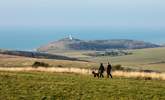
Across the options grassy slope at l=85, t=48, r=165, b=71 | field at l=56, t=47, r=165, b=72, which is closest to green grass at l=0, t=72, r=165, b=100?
field at l=56, t=47, r=165, b=72

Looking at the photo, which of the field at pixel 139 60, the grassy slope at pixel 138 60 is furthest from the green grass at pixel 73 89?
the grassy slope at pixel 138 60

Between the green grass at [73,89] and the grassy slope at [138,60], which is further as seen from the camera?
the grassy slope at [138,60]

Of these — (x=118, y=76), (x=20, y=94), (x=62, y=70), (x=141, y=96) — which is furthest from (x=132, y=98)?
(x=62, y=70)

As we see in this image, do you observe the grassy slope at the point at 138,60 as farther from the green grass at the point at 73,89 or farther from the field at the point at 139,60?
the green grass at the point at 73,89

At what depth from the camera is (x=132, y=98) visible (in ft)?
94.5

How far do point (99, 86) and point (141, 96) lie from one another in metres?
3.67

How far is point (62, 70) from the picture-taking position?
4609 cm

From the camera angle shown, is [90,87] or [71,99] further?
[90,87]

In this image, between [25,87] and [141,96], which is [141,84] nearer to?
[141,96]

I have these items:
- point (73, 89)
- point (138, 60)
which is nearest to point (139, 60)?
point (138, 60)

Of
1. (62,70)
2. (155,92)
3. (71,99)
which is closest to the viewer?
(71,99)

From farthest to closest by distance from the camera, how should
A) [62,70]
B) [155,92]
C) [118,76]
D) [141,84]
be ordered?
[62,70] < [118,76] < [141,84] < [155,92]

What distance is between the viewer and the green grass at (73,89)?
94.3 feet

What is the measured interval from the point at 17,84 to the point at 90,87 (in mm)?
4199
